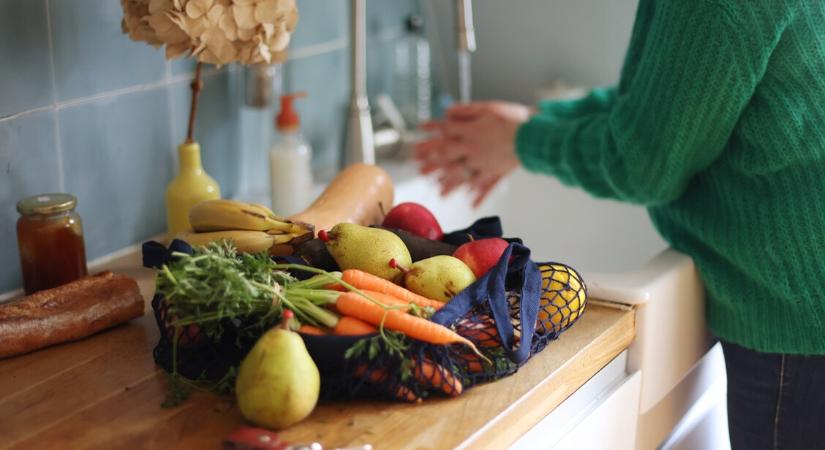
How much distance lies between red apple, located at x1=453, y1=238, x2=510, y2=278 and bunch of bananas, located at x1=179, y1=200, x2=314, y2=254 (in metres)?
0.16

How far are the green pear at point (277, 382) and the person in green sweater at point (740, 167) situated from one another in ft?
1.65

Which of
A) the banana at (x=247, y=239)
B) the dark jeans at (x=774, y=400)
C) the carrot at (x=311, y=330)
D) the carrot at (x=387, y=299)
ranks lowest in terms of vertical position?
the dark jeans at (x=774, y=400)

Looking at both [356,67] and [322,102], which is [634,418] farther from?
[322,102]

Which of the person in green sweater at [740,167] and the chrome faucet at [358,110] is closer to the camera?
the person in green sweater at [740,167]

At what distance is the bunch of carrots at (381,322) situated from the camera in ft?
2.83

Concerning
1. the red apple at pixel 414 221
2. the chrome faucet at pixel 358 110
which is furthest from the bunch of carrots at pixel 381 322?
the chrome faucet at pixel 358 110

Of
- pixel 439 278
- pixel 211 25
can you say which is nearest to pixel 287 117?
pixel 211 25

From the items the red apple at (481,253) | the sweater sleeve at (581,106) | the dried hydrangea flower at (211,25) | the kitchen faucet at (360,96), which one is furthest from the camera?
the kitchen faucet at (360,96)

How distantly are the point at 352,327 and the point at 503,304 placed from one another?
5.7 inches

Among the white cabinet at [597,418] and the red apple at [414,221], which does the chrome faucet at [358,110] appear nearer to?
the red apple at [414,221]

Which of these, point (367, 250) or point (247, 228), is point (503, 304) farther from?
point (247, 228)

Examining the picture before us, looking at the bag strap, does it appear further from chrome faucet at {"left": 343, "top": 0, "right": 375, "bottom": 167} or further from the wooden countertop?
chrome faucet at {"left": 343, "top": 0, "right": 375, "bottom": 167}

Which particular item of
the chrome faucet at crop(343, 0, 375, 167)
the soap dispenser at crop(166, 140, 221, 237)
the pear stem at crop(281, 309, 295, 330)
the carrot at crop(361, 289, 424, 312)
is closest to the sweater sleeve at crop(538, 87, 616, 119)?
the chrome faucet at crop(343, 0, 375, 167)

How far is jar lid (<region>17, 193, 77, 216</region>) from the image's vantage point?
42.7 inches
